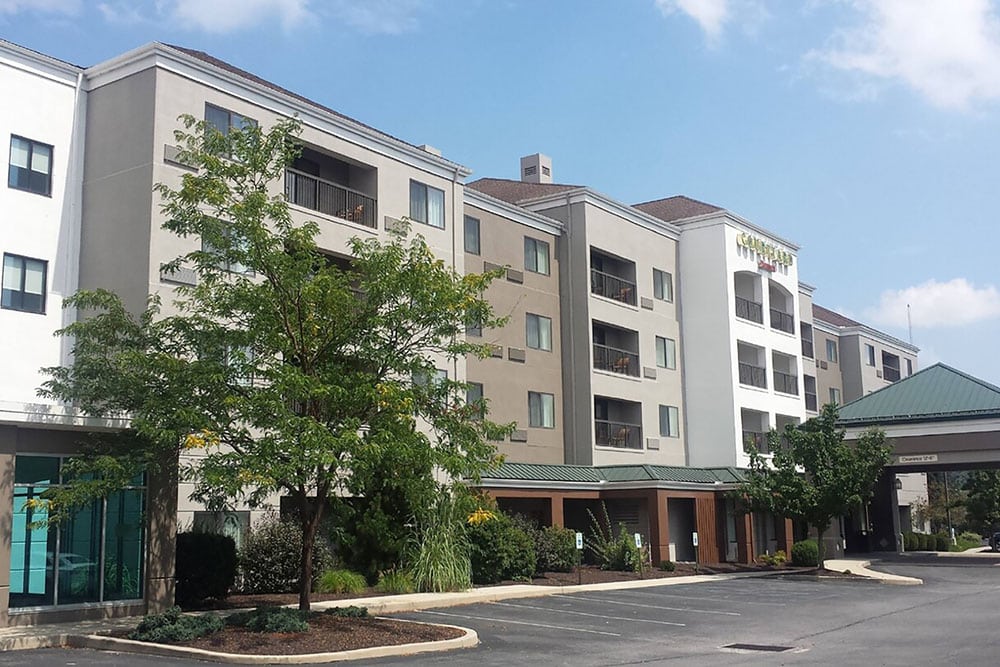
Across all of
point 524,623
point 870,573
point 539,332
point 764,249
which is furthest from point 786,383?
point 524,623

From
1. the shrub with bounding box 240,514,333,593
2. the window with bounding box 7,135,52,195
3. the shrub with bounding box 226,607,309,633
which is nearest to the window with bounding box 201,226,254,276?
the shrub with bounding box 226,607,309,633

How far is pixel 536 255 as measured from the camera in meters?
40.8

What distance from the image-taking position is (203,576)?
23.2 metres

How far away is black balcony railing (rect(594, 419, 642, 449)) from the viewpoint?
4181 cm

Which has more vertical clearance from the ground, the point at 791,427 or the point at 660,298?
the point at 660,298

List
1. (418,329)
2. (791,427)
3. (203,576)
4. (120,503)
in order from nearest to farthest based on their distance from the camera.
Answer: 1. (418,329)
2. (120,503)
3. (203,576)
4. (791,427)

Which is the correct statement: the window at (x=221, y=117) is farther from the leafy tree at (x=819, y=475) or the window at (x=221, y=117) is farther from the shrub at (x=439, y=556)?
the leafy tree at (x=819, y=475)

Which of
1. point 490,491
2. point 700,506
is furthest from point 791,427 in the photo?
point 490,491

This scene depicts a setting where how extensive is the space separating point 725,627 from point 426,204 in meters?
17.7

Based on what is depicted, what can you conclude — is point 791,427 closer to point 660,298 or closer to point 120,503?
point 660,298

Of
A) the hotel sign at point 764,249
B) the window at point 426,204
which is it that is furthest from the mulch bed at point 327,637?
the hotel sign at point 764,249

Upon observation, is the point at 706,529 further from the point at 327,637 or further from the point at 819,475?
the point at 327,637

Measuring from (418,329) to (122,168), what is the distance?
1128cm

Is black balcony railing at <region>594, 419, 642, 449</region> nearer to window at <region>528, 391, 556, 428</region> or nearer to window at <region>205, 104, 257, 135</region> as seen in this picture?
window at <region>528, 391, 556, 428</region>
